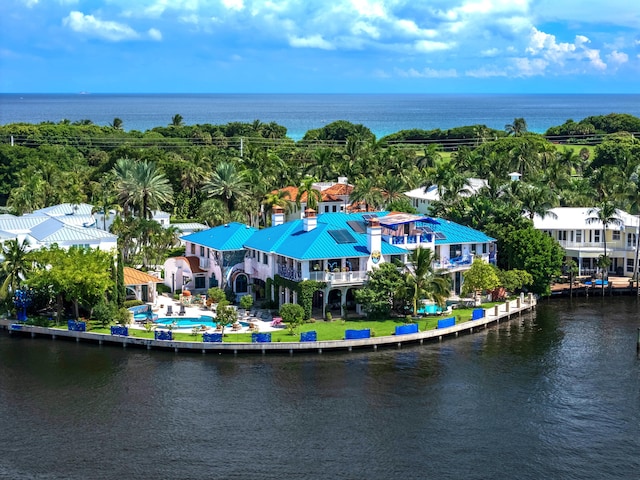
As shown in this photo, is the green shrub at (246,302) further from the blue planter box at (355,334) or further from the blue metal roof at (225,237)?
the blue planter box at (355,334)

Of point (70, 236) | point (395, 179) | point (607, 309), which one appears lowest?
point (607, 309)

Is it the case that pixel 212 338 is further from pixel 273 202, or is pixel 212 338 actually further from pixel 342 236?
pixel 273 202

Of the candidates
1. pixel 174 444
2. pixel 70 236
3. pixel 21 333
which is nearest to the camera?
pixel 174 444

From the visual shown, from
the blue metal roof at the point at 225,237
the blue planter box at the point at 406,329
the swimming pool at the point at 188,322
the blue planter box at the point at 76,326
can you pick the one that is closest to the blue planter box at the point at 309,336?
the blue planter box at the point at 406,329

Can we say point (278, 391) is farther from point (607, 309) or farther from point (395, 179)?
point (395, 179)

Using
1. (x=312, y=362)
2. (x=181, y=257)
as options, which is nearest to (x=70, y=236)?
(x=181, y=257)

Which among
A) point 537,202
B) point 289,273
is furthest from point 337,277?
point 537,202

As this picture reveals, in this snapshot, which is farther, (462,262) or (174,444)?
(462,262)
